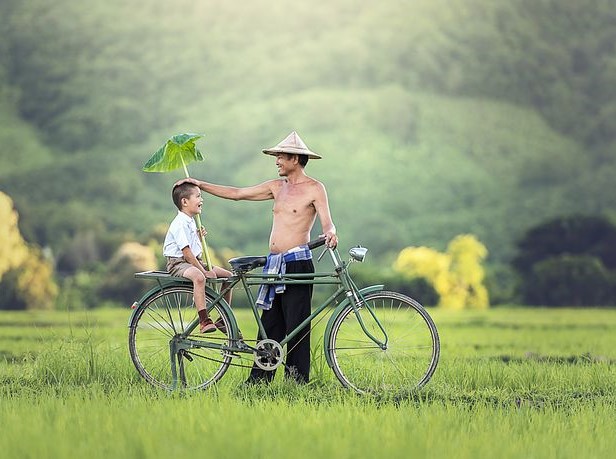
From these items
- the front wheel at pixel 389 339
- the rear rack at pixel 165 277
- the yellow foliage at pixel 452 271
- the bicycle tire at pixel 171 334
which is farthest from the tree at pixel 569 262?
the rear rack at pixel 165 277

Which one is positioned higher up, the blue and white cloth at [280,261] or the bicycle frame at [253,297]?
the blue and white cloth at [280,261]

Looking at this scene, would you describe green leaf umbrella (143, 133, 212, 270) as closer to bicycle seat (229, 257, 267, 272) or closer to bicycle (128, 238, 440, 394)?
bicycle seat (229, 257, 267, 272)

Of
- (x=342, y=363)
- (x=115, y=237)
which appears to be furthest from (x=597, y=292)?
(x=342, y=363)

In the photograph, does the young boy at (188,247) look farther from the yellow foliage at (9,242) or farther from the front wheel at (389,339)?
the yellow foliage at (9,242)

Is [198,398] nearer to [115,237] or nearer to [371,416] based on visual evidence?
[371,416]

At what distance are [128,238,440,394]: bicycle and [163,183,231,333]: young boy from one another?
105 mm

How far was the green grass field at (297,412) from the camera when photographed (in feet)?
16.8

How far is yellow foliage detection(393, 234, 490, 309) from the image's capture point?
1989cm

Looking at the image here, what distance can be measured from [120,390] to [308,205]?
1.88 metres

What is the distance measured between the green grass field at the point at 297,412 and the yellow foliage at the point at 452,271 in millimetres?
9852

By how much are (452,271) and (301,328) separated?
45.2ft

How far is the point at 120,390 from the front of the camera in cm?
732

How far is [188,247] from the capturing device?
7.01 m

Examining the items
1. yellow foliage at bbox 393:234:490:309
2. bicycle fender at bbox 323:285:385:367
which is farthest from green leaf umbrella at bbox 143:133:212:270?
yellow foliage at bbox 393:234:490:309
